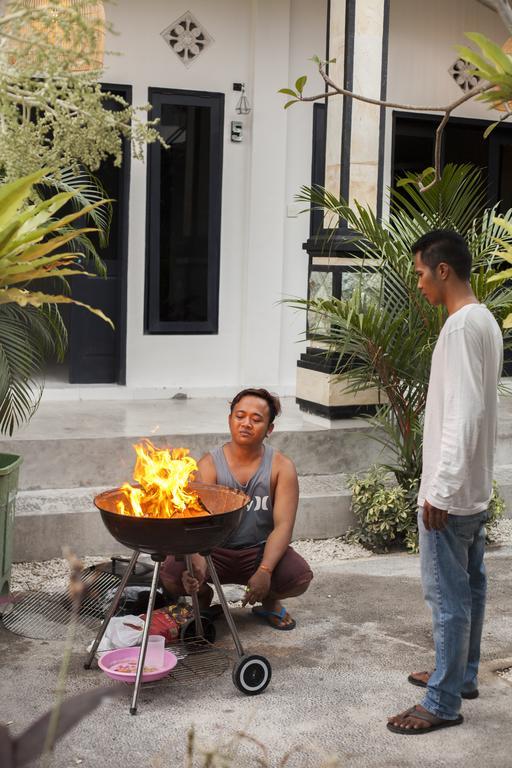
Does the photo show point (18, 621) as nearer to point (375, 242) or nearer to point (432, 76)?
point (375, 242)

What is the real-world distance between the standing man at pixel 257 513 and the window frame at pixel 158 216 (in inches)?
164

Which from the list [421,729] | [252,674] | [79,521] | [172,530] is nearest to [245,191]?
[79,521]

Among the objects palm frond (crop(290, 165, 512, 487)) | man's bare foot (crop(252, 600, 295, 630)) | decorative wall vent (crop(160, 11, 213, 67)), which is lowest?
man's bare foot (crop(252, 600, 295, 630))

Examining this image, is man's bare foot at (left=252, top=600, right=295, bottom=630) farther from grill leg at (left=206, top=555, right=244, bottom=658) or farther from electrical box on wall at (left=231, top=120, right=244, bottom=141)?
electrical box on wall at (left=231, top=120, right=244, bottom=141)

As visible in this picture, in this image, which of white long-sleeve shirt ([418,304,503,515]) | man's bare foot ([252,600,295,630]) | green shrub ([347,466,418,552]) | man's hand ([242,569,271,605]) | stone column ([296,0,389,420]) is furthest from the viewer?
stone column ([296,0,389,420])

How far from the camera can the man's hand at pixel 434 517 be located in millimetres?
4039

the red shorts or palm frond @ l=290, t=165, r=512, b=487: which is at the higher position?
palm frond @ l=290, t=165, r=512, b=487

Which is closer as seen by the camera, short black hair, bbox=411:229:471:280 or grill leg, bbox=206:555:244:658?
short black hair, bbox=411:229:471:280

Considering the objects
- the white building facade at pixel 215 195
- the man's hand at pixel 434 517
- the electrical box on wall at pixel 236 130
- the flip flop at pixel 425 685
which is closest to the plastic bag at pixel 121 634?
the flip flop at pixel 425 685

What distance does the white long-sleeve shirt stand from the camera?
13.0ft

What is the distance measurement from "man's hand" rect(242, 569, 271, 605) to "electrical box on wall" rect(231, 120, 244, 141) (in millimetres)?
5450

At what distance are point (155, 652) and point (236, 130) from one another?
5928mm

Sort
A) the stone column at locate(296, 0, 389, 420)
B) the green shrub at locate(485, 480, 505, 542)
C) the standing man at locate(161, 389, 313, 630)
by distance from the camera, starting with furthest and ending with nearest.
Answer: the stone column at locate(296, 0, 389, 420), the green shrub at locate(485, 480, 505, 542), the standing man at locate(161, 389, 313, 630)

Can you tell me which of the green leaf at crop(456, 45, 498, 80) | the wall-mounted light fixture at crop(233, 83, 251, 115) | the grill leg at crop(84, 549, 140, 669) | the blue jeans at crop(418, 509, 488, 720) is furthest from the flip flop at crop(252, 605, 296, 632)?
the wall-mounted light fixture at crop(233, 83, 251, 115)
